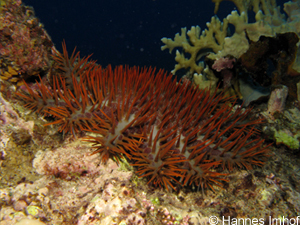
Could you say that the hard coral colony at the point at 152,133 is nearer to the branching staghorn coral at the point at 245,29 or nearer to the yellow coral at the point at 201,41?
the branching staghorn coral at the point at 245,29

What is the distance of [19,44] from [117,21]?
63801 millimetres

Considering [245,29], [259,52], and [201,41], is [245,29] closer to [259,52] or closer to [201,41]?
[259,52]

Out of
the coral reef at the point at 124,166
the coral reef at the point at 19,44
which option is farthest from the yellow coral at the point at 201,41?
the coral reef at the point at 19,44

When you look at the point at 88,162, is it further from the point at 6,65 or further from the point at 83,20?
the point at 83,20

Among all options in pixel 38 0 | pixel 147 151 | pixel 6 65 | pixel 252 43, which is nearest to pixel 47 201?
pixel 147 151

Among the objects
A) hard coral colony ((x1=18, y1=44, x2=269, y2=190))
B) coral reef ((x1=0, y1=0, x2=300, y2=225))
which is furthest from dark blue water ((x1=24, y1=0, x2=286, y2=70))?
coral reef ((x1=0, y1=0, x2=300, y2=225))

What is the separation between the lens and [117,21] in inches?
2327

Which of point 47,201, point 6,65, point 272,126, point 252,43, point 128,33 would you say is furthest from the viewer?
point 128,33

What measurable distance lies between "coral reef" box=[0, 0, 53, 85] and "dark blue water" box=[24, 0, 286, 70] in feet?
110

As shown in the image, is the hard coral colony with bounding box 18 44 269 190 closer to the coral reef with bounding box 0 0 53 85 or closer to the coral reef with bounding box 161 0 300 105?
the coral reef with bounding box 0 0 53 85

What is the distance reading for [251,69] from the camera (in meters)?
3.63

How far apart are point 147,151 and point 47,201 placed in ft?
3.54

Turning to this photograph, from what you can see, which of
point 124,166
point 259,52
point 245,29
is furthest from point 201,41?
point 124,166

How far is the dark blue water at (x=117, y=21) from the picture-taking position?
146ft
